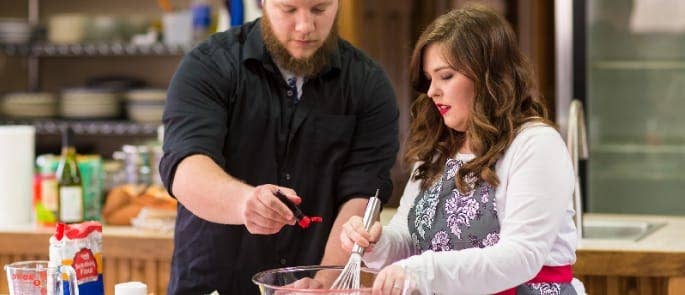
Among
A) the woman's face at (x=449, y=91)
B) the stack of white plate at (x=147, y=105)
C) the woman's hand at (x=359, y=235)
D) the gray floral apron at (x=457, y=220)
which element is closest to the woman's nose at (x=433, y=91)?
the woman's face at (x=449, y=91)

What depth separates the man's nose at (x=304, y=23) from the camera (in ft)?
7.64

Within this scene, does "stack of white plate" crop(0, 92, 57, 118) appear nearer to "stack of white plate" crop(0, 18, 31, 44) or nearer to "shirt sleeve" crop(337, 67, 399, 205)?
"stack of white plate" crop(0, 18, 31, 44)

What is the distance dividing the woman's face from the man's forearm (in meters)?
0.42

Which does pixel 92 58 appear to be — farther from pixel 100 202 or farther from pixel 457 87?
pixel 457 87

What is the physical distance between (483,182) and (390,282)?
0.37m

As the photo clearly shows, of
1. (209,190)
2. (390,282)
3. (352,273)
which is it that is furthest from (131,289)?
(390,282)

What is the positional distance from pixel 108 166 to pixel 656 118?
2556 mm

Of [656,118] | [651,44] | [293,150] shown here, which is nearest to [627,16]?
[651,44]

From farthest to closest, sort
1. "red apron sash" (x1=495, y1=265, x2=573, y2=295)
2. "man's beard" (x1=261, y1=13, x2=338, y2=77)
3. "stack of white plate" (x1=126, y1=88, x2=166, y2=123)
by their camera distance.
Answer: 1. "stack of white plate" (x1=126, y1=88, x2=166, y2=123)
2. "man's beard" (x1=261, y1=13, x2=338, y2=77)
3. "red apron sash" (x1=495, y1=265, x2=573, y2=295)

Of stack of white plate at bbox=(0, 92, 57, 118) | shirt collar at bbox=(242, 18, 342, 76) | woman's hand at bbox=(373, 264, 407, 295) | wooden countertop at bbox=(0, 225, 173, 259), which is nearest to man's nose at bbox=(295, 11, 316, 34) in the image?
shirt collar at bbox=(242, 18, 342, 76)

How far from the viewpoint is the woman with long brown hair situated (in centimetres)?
184

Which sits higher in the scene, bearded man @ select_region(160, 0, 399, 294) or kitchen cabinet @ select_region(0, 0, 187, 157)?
kitchen cabinet @ select_region(0, 0, 187, 157)

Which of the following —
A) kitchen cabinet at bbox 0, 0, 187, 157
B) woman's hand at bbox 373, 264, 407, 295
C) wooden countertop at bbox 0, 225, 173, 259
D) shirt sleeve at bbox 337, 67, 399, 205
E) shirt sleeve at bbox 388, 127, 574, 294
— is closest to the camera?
woman's hand at bbox 373, 264, 407, 295

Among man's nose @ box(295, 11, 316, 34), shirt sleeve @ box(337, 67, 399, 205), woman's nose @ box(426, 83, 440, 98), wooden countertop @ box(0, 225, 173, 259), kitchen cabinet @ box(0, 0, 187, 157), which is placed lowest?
wooden countertop @ box(0, 225, 173, 259)
